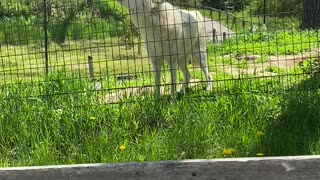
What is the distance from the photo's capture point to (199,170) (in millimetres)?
3877

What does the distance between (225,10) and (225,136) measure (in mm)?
1625

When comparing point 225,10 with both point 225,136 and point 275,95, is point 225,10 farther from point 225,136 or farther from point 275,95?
point 225,136

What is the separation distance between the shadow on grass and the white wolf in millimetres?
1321

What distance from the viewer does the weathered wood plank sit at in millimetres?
3781

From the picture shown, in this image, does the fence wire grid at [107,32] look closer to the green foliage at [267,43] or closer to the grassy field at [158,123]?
the grassy field at [158,123]

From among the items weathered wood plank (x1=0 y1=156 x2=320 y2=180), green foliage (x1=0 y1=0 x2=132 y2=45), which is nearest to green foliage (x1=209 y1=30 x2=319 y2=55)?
green foliage (x1=0 y1=0 x2=132 y2=45)

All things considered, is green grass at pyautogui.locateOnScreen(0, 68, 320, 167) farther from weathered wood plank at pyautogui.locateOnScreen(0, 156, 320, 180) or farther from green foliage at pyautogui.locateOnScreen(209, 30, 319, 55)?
green foliage at pyautogui.locateOnScreen(209, 30, 319, 55)

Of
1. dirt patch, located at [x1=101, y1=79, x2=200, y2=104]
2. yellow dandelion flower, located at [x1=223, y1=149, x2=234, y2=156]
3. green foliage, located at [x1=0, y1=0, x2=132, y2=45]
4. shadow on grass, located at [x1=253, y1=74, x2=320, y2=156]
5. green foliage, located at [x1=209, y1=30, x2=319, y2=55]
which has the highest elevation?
green foliage, located at [x1=0, y1=0, x2=132, y2=45]

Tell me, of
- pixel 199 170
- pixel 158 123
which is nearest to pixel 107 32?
pixel 158 123

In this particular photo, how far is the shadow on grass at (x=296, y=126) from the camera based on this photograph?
15.2ft

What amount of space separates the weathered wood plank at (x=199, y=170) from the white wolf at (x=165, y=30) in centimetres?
257

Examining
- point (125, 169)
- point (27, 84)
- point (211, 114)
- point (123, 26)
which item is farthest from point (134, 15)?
point (125, 169)

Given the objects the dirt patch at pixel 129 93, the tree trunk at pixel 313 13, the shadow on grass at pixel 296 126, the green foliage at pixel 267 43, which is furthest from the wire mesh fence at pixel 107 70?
the tree trunk at pixel 313 13

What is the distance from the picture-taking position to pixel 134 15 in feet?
22.9
